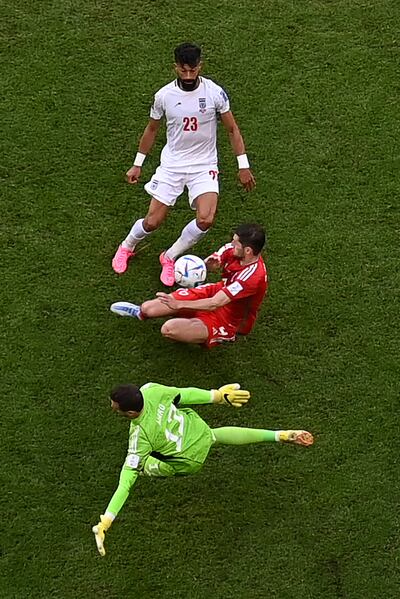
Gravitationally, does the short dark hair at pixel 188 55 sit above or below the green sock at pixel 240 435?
above

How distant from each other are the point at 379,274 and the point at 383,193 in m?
0.85

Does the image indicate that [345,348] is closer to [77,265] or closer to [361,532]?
[361,532]

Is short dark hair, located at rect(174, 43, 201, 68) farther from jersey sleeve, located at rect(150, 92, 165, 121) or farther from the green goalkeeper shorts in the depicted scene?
the green goalkeeper shorts

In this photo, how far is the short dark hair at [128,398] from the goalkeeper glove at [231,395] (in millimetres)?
842

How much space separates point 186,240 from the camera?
296 inches

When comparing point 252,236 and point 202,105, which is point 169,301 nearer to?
point 252,236

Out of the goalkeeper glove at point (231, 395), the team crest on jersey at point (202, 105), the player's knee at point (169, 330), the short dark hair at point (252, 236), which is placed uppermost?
the team crest on jersey at point (202, 105)

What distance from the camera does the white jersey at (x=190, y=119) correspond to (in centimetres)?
722

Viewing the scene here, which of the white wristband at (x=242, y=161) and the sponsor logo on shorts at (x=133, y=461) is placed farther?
the white wristband at (x=242, y=161)

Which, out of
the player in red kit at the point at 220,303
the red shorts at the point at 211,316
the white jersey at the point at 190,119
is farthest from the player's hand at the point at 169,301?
the white jersey at the point at 190,119

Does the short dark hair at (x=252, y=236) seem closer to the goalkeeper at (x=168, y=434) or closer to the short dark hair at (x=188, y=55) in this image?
the goalkeeper at (x=168, y=434)

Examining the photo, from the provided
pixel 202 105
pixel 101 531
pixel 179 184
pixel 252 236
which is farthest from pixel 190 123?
pixel 101 531

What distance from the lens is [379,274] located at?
7.78 m

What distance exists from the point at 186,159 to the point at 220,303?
125 centimetres
